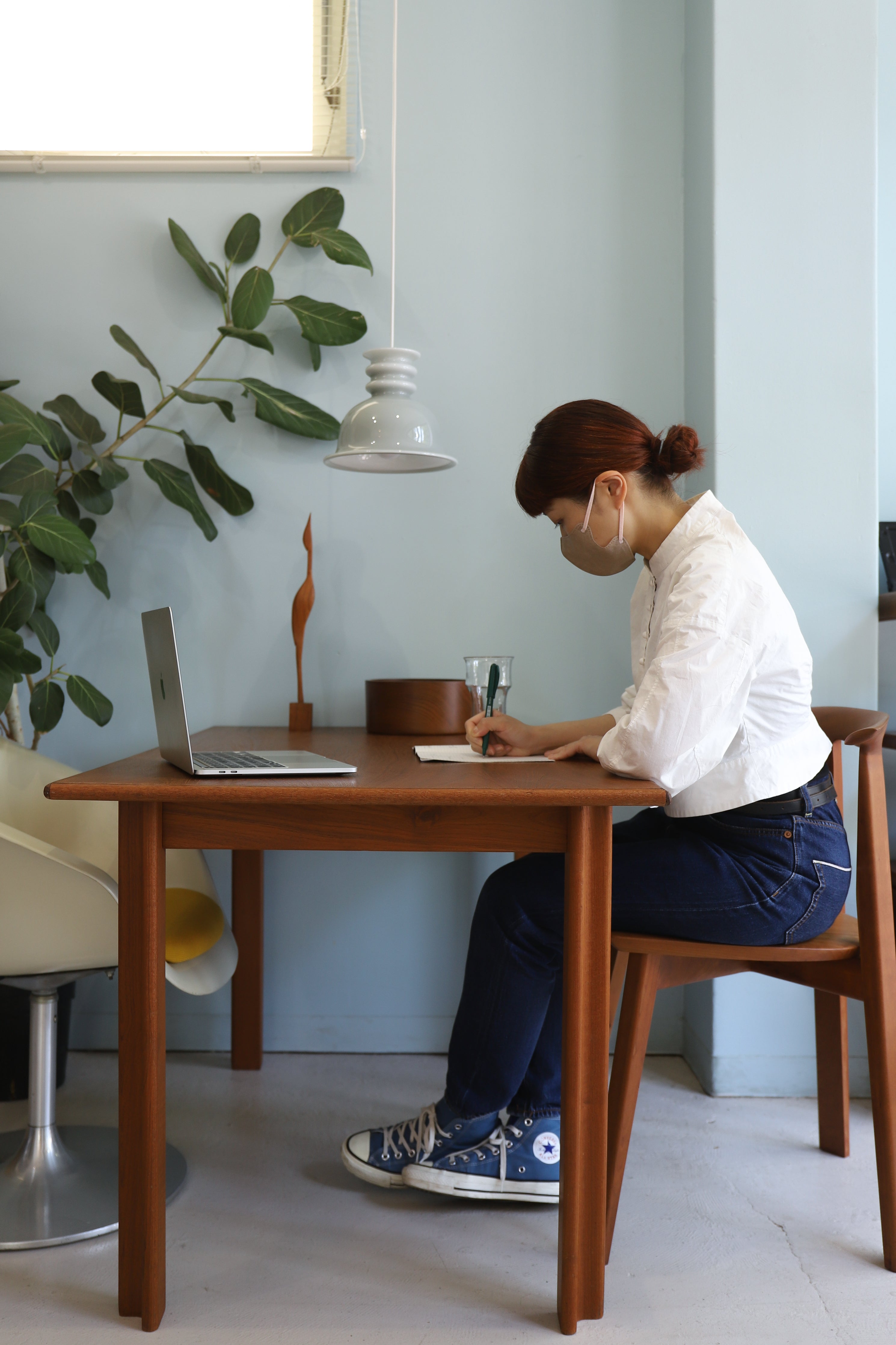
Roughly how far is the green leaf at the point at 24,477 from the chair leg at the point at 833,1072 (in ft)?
6.05

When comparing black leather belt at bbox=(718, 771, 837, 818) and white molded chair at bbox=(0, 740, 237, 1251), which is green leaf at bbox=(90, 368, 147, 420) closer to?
white molded chair at bbox=(0, 740, 237, 1251)

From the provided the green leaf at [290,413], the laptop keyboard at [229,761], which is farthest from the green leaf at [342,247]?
the laptop keyboard at [229,761]

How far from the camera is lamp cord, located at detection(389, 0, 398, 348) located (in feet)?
8.13

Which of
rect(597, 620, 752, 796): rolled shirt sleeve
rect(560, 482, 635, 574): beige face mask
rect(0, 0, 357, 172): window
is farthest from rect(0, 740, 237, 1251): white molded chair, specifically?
rect(0, 0, 357, 172): window

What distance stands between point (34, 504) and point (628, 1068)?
1485 mm

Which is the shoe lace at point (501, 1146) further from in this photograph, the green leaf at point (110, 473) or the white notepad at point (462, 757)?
the green leaf at point (110, 473)

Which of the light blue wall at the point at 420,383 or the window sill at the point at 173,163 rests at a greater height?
the window sill at the point at 173,163

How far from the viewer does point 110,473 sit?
7.27 ft

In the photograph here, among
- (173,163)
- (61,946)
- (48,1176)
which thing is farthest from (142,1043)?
(173,163)

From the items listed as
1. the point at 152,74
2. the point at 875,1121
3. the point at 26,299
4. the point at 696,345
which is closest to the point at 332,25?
the point at 152,74

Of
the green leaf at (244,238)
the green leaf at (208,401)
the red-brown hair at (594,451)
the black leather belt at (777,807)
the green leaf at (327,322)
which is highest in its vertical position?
the green leaf at (244,238)

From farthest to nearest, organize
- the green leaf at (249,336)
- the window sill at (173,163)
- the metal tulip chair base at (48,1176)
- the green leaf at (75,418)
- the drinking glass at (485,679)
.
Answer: the window sill at (173,163)
the green leaf at (75,418)
the green leaf at (249,336)
the drinking glass at (485,679)
the metal tulip chair base at (48,1176)

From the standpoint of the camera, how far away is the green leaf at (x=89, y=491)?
7.51 feet

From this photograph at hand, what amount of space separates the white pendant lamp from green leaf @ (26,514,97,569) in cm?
53
